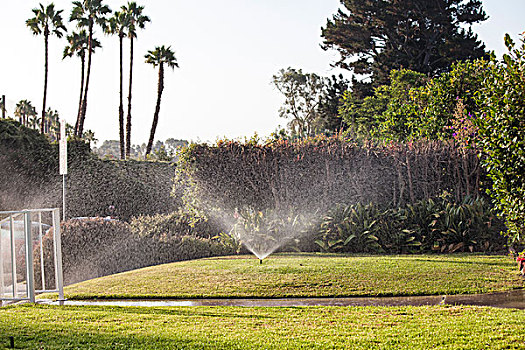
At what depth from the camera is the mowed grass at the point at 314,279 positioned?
698 centimetres

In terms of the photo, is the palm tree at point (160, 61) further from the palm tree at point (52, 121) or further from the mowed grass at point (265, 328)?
the palm tree at point (52, 121)

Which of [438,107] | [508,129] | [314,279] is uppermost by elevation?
[438,107]

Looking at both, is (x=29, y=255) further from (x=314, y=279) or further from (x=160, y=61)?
(x=160, y=61)

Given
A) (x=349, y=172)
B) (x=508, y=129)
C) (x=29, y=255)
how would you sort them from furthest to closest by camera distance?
1. (x=349, y=172)
2. (x=29, y=255)
3. (x=508, y=129)

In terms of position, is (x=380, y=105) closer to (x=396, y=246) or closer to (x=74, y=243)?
(x=396, y=246)

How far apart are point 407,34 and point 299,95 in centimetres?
1615

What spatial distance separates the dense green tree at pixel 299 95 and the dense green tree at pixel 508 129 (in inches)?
1416

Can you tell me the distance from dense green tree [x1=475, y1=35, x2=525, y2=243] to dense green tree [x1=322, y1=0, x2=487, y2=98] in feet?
68.3

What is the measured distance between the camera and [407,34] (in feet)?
87.9

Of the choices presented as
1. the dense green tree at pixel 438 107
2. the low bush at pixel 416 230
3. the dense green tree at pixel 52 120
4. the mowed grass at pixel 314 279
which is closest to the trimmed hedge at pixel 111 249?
the mowed grass at pixel 314 279

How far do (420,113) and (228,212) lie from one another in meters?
6.69

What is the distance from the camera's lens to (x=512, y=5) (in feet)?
42.8

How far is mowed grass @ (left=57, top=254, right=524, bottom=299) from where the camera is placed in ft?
22.9

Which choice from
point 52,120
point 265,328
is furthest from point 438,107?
point 52,120
